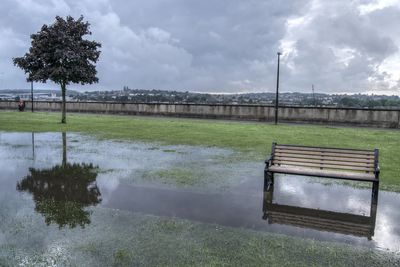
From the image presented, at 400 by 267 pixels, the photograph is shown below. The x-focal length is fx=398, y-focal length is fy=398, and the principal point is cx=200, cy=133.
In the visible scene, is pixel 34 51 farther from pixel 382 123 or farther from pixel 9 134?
pixel 382 123

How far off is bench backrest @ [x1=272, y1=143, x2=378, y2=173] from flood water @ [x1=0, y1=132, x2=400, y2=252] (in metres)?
0.57

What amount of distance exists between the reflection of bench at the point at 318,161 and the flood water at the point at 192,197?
0.48 metres

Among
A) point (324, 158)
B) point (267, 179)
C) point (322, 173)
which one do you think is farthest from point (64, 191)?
point (324, 158)

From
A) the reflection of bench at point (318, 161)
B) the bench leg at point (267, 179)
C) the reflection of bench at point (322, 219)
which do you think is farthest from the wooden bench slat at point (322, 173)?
the reflection of bench at point (322, 219)

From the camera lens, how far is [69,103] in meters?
46.8

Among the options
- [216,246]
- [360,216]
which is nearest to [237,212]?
[216,246]

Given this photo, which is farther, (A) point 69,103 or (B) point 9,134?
(A) point 69,103

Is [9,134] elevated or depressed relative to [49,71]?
depressed

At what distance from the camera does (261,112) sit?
3195 centimetres

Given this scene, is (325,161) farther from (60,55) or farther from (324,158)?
(60,55)

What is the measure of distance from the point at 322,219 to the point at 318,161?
2287 mm

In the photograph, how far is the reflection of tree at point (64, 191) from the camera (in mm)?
6500

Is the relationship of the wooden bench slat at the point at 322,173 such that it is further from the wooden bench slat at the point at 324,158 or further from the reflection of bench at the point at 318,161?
the wooden bench slat at the point at 324,158

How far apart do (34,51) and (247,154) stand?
1801cm
